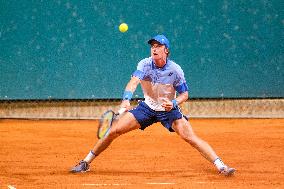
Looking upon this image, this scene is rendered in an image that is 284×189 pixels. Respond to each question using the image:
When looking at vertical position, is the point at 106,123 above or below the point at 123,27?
below

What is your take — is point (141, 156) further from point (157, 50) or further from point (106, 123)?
point (157, 50)

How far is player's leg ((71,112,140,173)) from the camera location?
21.5ft

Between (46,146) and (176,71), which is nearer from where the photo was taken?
(176,71)

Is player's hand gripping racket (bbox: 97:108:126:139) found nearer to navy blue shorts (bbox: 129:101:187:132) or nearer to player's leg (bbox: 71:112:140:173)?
player's leg (bbox: 71:112:140:173)

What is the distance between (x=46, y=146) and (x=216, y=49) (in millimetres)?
4557

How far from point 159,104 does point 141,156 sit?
63.1 inches

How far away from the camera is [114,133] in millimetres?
6555

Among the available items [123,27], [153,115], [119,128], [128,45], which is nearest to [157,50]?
[153,115]

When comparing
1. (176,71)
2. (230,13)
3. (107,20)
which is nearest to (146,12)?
(107,20)

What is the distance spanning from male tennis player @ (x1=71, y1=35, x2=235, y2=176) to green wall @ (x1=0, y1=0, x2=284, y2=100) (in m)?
5.76

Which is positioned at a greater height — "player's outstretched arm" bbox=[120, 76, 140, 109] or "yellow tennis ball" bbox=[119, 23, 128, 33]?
"yellow tennis ball" bbox=[119, 23, 128, 33]

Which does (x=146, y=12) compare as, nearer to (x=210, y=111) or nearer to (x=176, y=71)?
(x=210, y=111)

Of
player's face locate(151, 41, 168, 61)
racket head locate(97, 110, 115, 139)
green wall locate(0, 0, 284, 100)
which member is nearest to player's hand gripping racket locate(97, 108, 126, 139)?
racket head locate(97, 110, 115, 139)

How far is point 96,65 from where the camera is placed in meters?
12.6
